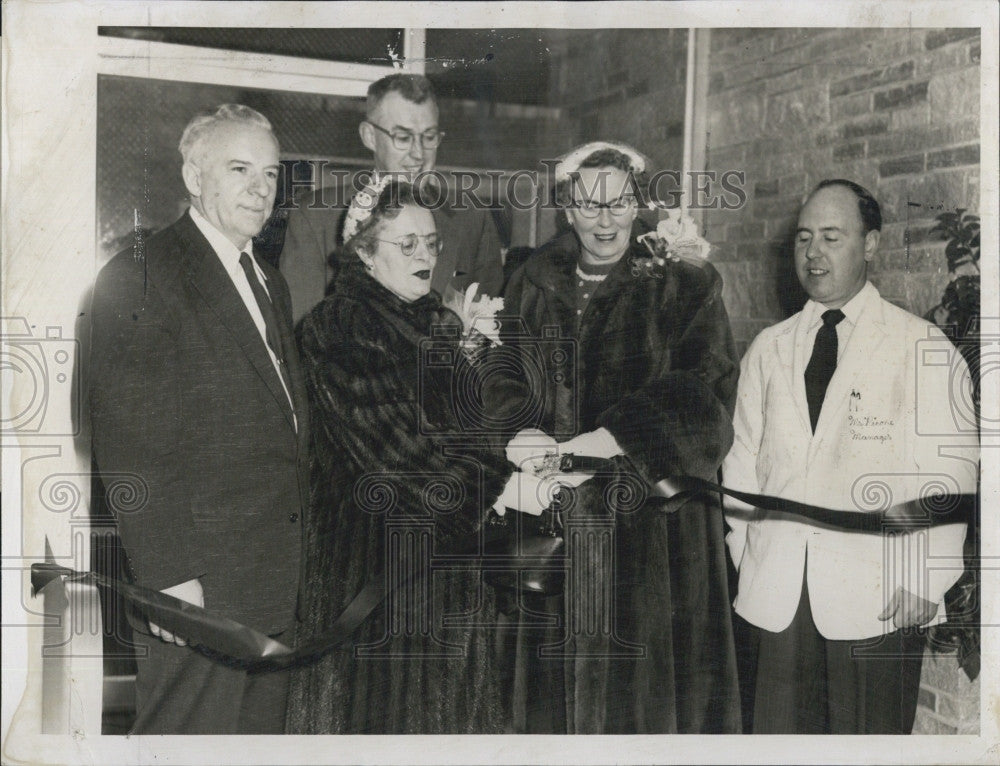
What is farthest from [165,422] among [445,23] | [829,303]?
[829,303]

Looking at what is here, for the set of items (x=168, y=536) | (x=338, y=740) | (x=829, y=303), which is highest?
(x=829, y=303)

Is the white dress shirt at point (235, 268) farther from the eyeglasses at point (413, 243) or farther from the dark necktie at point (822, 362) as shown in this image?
the dark necktie at point (822, 362)

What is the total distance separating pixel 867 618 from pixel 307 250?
2158 millimetres

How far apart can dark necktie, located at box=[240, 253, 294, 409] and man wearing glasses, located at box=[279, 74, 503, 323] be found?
0.28 feet

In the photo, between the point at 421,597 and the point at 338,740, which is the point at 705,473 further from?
the point at 338,740

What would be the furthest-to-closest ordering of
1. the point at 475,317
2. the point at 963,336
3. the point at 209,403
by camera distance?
the point at 963,336 < the point at 475,317 < the point at 209,403

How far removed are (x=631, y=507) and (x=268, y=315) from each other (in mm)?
1292

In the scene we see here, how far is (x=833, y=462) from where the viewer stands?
3049 mm

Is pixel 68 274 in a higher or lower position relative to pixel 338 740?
higher

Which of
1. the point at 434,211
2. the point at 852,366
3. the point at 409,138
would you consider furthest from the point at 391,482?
the point at 852,366

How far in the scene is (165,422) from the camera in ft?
9.47

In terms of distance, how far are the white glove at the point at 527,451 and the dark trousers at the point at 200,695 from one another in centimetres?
99

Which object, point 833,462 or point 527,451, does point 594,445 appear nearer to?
point 527,451

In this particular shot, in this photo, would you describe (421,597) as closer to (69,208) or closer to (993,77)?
(69,208)
